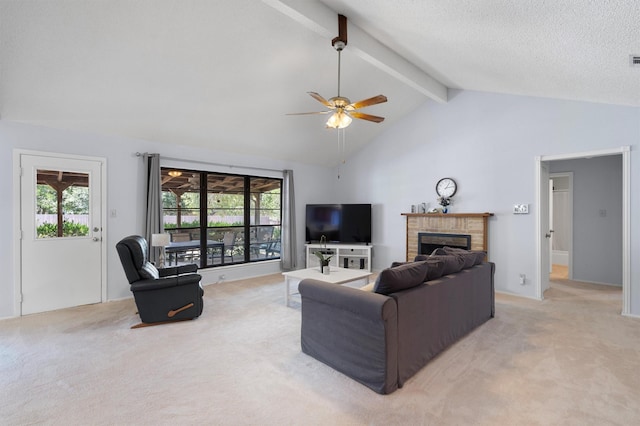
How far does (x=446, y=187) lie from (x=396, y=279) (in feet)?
12.5

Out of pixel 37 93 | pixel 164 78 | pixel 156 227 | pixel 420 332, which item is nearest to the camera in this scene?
pixel 420 332

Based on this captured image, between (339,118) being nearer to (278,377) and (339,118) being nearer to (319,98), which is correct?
(319,98)

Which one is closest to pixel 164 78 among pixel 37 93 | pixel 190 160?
pixel 37 93

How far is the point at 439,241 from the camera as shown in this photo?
18.4 feet

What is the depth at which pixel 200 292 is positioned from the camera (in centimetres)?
375

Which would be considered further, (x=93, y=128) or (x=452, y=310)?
(x=93, y=128)

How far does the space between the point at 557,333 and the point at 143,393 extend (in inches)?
153

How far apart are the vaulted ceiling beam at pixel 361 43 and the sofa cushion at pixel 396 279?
2.49 m

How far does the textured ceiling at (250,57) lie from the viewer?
2564 mm

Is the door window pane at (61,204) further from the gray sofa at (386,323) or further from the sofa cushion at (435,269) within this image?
the sofa cushion at (435,269)

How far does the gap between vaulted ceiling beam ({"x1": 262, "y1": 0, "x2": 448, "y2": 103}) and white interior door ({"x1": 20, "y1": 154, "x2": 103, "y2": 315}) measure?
3.41 metres

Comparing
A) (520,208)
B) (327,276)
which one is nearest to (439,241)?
(520,208)

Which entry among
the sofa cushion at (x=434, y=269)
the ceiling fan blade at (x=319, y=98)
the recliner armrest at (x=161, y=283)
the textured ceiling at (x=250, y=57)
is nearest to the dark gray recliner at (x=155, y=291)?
the recliner armrest at (x=161, y=283)

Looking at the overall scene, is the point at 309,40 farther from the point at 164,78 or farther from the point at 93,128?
the point at 93,128
